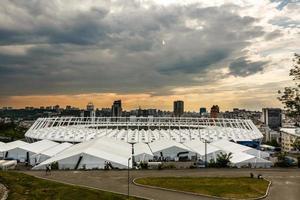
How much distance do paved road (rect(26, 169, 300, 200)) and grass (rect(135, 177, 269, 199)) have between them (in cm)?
A: 154

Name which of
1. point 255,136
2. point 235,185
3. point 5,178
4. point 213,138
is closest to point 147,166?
point 235,185

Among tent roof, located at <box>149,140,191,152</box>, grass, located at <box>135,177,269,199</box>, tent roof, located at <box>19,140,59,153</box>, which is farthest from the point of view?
tent roof, located at <box>19,140,59,153</box>

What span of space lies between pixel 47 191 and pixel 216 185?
1796cm

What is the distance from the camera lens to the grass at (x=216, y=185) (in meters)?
37.9

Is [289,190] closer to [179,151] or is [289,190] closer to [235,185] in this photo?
[235,185]

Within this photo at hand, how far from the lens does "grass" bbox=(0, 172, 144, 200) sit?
112 feet

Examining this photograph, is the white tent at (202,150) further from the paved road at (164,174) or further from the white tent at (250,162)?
the paved road at (164,174)

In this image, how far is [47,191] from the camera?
119 ft

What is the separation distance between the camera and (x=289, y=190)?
3941 centimetres

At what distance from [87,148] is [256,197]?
1258 inches

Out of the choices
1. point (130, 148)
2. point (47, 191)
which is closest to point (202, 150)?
point (130, 148)

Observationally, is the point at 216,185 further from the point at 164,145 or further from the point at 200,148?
the point at 164,145

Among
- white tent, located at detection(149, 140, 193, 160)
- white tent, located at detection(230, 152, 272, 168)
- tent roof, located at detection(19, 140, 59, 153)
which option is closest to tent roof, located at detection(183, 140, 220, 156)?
white tent, located at detection(149, 140, 193, 160)

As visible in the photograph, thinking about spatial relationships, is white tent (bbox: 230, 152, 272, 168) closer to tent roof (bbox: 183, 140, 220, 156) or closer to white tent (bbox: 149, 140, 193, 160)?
tent roof (bbox: 183, 140, 220, 156)
